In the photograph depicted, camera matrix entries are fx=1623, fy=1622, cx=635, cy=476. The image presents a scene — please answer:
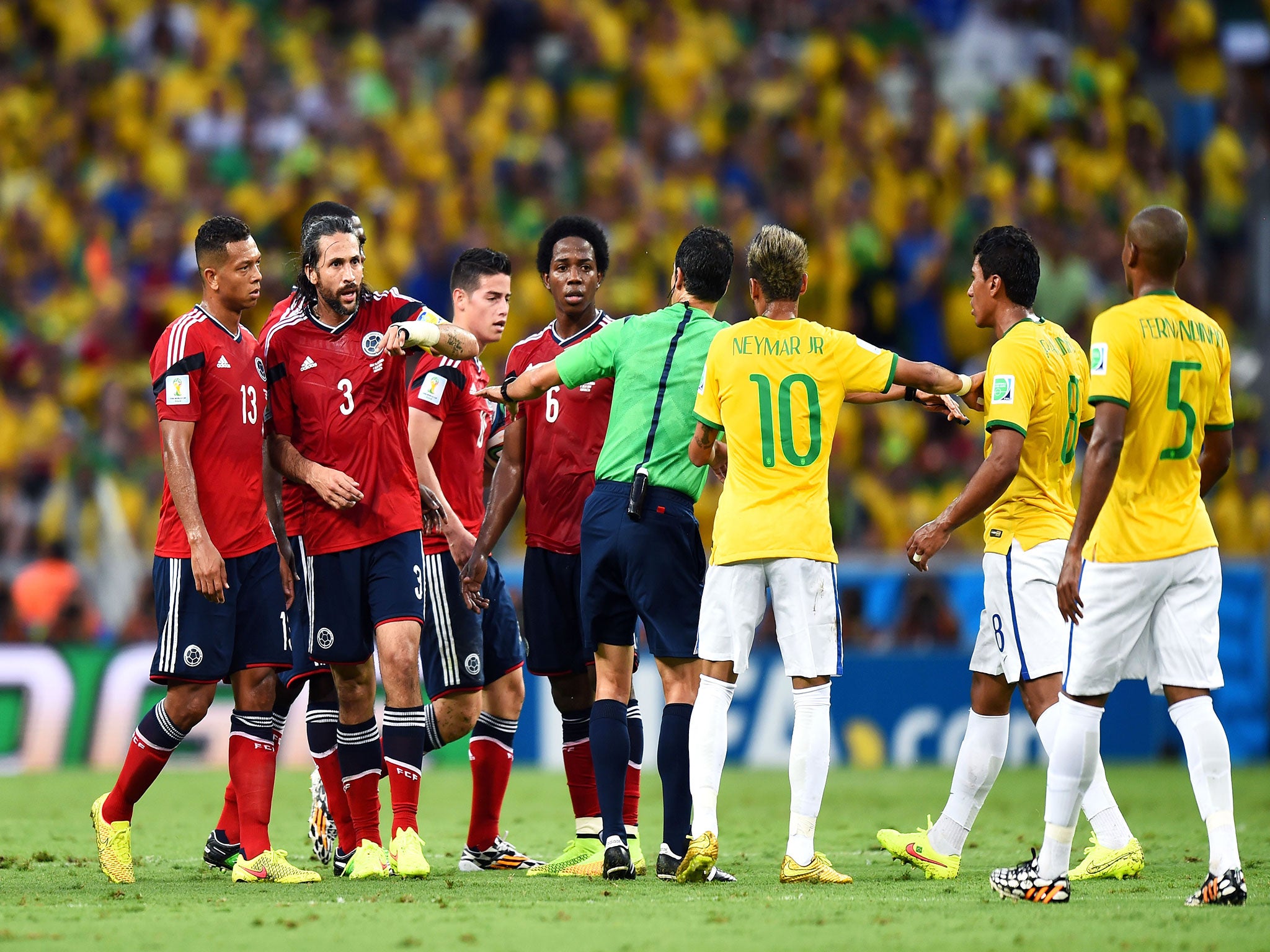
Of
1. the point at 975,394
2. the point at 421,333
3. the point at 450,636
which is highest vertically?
the point at 421,333

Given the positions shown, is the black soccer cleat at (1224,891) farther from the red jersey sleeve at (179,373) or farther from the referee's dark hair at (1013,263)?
A: the red jersey sleeve at (179,373)

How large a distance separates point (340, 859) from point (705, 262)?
3408mm

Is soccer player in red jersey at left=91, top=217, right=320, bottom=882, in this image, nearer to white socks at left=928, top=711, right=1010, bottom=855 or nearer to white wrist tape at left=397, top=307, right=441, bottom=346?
white wrist tape at left=397, top=307, right=441, bottom=346

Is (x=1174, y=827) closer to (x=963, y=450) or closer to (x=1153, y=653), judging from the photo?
(x=1153, y=653)

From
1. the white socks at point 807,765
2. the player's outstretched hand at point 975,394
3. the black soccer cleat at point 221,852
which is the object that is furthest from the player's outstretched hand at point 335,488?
the player's outstretched hand at point 975,394

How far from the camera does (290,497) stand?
320 inches

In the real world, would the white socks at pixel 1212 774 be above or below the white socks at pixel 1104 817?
above

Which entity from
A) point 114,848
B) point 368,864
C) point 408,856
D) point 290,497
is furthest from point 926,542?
point 114,848

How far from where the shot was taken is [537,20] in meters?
21.8

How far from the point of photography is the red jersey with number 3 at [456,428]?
8.49 metres

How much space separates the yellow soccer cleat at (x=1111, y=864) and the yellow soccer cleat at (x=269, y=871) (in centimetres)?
354

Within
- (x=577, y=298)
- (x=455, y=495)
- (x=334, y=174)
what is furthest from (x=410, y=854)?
(x=334, y=174)

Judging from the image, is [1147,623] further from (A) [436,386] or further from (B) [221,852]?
(B) [221,852]

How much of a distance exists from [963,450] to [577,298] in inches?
386
